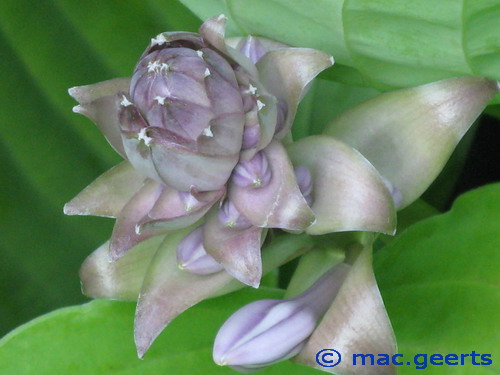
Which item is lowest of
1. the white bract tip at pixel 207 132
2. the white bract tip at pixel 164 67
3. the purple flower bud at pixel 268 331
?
the purple flower bud at pixel 268 331

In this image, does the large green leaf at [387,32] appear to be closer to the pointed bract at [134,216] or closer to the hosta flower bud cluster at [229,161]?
the hosta flower bud cluster at [229,161]

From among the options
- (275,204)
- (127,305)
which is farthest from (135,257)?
(275,204)

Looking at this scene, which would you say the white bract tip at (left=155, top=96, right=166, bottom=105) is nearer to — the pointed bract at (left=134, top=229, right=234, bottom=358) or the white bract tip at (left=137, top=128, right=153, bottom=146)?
the white bract tip at (left=137, top=128, right=153, bottom=146)

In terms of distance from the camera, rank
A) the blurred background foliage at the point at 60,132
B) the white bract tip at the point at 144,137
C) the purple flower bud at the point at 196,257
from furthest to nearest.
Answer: the blurred background foliage at the point at 60,132
the purple flower bud at the point at 196,257
the white bract tip at the point at 144,137

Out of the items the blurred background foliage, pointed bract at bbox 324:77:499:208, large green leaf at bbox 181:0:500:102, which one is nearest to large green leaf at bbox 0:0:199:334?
the blurred background foliage

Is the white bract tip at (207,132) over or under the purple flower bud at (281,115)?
over

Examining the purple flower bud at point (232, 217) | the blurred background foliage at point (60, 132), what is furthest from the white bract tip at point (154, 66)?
the blurred background foliage at point (60, 132)
